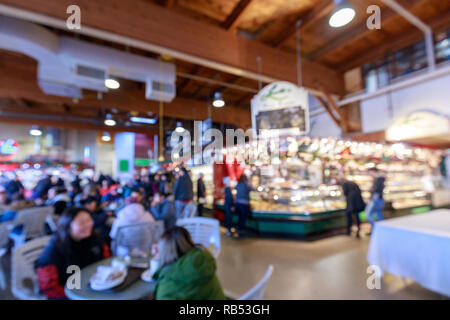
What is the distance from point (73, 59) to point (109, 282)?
123 inches

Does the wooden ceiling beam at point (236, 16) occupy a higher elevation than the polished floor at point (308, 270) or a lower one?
higher

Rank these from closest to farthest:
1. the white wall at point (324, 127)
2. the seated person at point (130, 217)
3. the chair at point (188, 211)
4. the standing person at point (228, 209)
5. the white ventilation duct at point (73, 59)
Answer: the white ventilation duct at point (73, 59) → the seated person at point (130, 217) → the chair at point (188, 211) → the standing person at point (228, 209) → the white wall at point (324, 127)

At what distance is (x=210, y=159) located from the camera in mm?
1086

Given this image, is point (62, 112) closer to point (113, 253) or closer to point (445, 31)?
point (113, 253)

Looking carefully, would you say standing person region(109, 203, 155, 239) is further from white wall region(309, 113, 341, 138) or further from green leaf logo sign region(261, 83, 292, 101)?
white wall region(309, 113, 341, 138)

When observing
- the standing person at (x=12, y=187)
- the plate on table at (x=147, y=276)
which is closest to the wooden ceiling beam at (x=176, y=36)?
the plate on table at (x=147, y=276)

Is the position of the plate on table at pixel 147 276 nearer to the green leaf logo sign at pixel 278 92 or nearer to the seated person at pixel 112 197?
the green leaf logo sign at pixel 278 92

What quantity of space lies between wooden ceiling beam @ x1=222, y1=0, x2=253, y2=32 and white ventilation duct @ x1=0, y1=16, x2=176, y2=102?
1079mm

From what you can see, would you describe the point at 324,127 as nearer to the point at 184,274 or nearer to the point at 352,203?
the point at 352,203

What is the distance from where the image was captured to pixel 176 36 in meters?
2.73

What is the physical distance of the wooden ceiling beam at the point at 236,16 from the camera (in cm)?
264

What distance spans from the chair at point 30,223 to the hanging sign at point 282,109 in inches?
173

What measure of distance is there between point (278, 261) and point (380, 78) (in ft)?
15.5

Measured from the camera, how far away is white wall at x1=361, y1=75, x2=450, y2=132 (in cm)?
417
